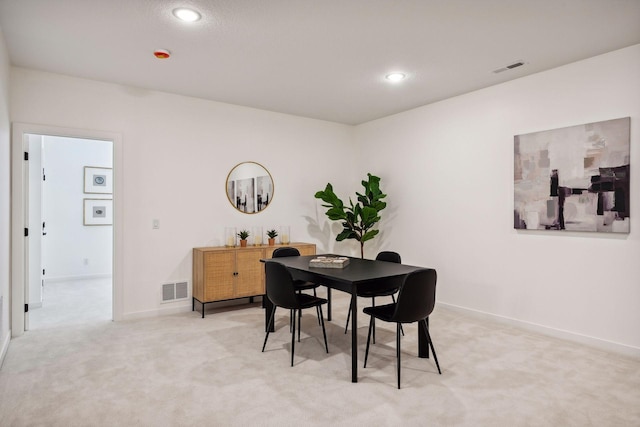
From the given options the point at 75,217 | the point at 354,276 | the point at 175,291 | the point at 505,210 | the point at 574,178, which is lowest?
the point at 175,291

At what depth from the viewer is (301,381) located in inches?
108

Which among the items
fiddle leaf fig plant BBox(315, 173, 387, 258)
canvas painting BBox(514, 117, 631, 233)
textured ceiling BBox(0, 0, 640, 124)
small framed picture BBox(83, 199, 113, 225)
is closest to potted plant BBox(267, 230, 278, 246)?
fiddle leaf fig plant BBox(315, 173, 387, 258)

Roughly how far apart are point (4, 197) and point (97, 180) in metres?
3.94

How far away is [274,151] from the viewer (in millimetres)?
5480

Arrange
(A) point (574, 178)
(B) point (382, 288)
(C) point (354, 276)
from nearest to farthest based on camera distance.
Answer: (C) point (354, 276) < (B) point (382, 288) < (A) point (574, 178)

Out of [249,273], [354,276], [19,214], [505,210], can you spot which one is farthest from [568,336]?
[19,214]

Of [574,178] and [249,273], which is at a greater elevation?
[574,178]

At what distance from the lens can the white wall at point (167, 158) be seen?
4.03m

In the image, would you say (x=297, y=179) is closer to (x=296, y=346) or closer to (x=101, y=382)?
(x=296, y=346)

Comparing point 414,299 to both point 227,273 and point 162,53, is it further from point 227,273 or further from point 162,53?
point 162,53

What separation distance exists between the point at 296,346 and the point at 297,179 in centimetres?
282

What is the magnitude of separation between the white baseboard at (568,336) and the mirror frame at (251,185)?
295 cm

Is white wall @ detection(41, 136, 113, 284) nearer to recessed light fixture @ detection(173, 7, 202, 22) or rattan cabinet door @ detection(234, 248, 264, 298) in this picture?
rattan cabinet door @ detection(234, 248, 264, 298)

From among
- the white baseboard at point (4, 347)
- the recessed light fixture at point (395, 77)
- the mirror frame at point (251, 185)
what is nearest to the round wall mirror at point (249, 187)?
the mirror frame at point (251, 185)
